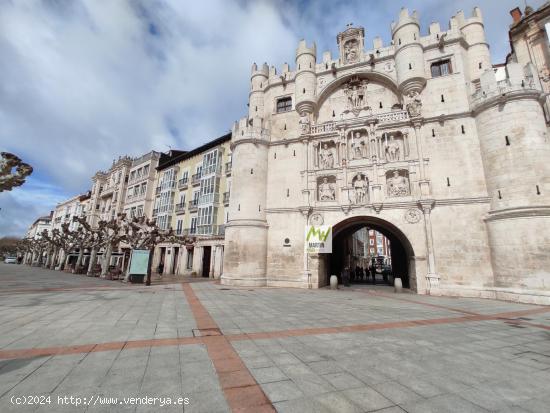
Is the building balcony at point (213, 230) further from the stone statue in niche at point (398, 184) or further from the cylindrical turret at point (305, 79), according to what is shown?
the stone statue in niche at point (398, 184)

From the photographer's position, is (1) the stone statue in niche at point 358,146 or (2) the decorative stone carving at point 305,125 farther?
(2) the decorative stone carving at point 305,125

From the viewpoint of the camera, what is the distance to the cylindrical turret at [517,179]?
14.4m

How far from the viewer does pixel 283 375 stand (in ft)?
14.7

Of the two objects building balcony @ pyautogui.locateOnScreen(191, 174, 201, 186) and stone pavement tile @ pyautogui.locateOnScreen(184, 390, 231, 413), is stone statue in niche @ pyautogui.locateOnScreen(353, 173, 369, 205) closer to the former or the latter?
stone pavement tile @ pyautogui.locateOnScreen(184, 390, 231, 413)

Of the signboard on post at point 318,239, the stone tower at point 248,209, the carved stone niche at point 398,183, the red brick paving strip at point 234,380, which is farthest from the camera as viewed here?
the stone tower at point 248,209

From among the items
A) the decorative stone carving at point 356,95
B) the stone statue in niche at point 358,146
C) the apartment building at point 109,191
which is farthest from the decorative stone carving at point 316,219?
the apartment building at point 109,191

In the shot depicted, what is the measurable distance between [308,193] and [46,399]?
20080mm

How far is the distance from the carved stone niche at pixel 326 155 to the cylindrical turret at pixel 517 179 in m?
10.4

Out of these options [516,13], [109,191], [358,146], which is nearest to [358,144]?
[358,146]

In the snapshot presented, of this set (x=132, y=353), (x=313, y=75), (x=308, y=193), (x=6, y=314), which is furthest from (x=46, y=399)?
(x=313, y=75)

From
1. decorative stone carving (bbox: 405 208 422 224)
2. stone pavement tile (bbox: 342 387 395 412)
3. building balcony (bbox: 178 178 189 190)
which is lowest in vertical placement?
stone pavement tile (bbox: 342 387 395 412)

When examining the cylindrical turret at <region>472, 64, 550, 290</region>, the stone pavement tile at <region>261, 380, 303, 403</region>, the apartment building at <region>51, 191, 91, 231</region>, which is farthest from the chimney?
the apartment building at <region>51, 191, 91, 231</region>

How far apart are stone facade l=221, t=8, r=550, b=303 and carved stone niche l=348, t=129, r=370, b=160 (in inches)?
3.9

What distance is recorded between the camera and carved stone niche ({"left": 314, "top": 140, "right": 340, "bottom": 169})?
74.5ft
